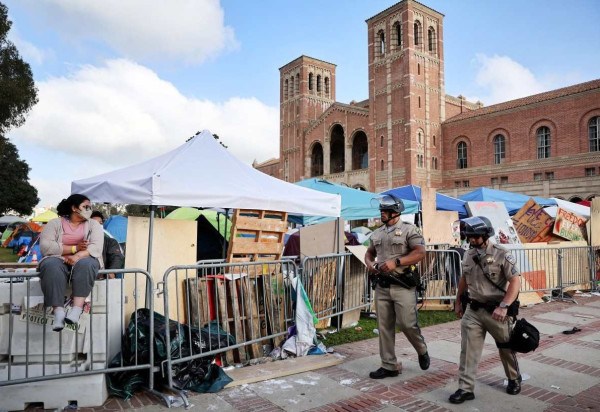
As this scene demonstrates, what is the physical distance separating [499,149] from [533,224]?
3121 centimetres

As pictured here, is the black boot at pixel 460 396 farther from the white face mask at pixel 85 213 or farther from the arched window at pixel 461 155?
the arched window at pixel 461 155

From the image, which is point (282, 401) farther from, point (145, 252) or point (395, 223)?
point (145, 252)

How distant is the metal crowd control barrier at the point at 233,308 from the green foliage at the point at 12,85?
2440cm

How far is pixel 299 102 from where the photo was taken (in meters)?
58.6

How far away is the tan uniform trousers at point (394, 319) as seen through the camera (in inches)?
174

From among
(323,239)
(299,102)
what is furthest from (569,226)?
(299,102)

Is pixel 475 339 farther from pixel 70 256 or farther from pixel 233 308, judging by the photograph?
pixel 70 256

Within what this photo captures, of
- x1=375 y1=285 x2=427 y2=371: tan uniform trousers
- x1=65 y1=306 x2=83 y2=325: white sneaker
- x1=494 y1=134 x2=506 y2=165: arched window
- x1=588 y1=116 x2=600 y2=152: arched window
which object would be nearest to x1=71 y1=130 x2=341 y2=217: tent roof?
x1=65 y1=306 x2=83 y2=325: white sneaker

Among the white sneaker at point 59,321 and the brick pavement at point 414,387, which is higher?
the white sneaker at point 59,321

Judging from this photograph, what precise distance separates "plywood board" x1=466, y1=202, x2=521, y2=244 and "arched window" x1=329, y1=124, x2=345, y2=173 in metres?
41.8

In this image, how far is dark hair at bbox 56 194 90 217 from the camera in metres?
4.09

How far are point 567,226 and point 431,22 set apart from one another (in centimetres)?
4072

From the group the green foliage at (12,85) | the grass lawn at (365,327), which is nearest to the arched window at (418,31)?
the green foliage at (12,85)

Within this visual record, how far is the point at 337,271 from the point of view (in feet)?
23.0
